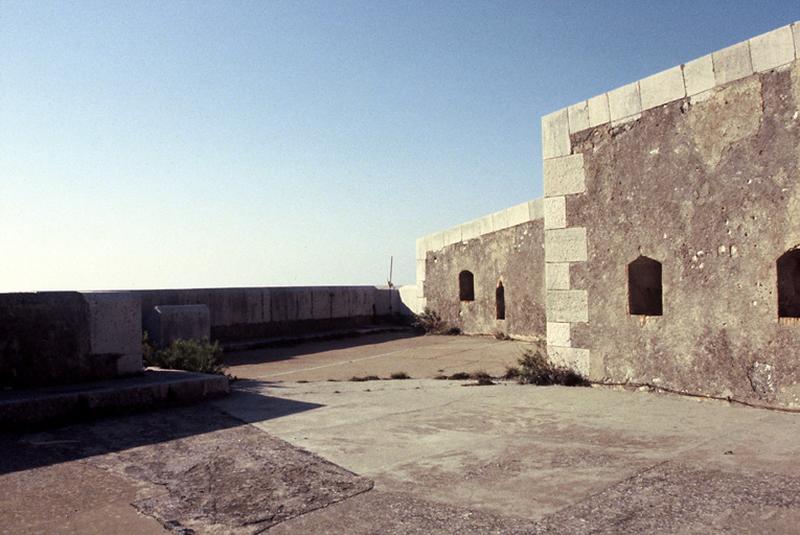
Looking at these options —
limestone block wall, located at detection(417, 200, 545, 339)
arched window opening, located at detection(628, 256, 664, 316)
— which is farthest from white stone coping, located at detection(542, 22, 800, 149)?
limestone block wall, located at detection(417, 200, 545, 339)

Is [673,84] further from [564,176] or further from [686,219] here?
[564,176]

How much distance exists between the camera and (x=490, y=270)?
1236 centimetres

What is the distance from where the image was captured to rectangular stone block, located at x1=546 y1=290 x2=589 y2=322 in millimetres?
6219

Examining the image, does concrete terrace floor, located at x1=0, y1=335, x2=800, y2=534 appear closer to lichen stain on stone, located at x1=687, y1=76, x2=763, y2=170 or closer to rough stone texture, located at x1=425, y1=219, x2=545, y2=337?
lichen stain on stone, located at x1=687, y1=76, x2=763, y2=170

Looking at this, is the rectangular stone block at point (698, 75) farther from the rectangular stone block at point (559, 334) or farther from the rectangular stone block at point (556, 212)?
the rectangular stone block at point (559, 334)

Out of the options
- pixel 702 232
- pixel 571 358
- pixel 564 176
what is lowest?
pixel 571 358

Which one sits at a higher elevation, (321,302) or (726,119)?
(726,119)

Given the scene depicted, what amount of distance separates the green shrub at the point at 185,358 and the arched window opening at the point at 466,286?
269 inches

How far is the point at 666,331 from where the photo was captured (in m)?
5.52

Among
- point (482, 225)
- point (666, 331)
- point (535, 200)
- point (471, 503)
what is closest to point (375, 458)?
point (471, 503)

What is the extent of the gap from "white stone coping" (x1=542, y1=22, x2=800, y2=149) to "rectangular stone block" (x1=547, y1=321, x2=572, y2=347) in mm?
1626

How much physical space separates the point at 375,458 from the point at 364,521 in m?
0.93

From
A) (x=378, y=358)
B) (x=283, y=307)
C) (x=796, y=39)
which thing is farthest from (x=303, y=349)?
(x=796, y=39)

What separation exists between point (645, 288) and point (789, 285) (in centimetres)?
128
